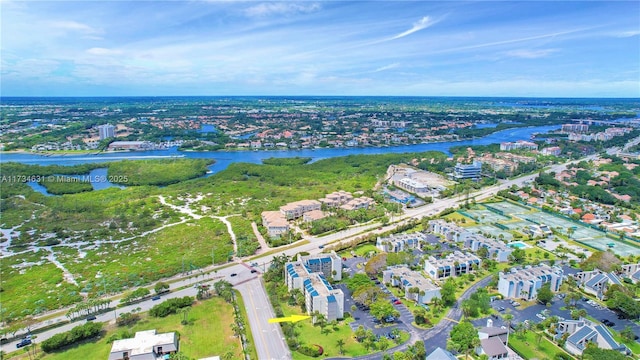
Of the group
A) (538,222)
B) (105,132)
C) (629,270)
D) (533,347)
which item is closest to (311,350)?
(533,347)

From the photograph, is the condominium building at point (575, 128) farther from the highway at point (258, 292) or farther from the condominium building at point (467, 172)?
the highway at point (258, 292)

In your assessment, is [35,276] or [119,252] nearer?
[35,276]

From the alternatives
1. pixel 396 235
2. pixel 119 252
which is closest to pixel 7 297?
pixel 119 252

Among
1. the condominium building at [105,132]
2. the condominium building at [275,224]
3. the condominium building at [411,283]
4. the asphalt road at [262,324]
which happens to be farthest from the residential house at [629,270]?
the condominium building at [105,132]

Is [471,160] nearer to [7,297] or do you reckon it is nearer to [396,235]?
[396,235]

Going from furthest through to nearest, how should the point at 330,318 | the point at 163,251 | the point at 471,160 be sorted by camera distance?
1. the point at 471,160
2. the point at 163,251
3. the point at 330,318

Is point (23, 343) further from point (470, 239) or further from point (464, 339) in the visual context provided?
point (470, 239)

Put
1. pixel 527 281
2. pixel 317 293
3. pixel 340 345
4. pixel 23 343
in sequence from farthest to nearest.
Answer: pixel 527 281, pixel 317 293, pixel 23 343, pixel 340 345
